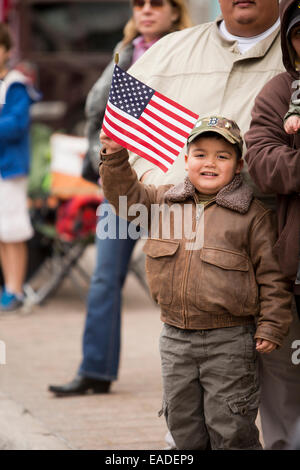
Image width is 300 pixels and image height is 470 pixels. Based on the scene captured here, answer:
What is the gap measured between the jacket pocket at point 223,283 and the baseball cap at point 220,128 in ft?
1.34

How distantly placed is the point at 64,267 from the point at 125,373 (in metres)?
2.89

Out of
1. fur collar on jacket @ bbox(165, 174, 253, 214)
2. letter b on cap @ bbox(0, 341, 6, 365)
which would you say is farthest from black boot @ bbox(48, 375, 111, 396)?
fur collar on jacket @ bbox(165, 174, 253, 214)

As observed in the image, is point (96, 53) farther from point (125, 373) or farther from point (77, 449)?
point (77, 449)

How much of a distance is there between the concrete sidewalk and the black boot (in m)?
0.05

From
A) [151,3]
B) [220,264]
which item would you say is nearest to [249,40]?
[220,264]

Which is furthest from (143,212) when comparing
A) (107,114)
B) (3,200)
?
(3,200)

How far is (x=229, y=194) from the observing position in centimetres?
382

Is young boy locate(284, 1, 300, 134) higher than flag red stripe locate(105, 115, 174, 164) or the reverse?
higher

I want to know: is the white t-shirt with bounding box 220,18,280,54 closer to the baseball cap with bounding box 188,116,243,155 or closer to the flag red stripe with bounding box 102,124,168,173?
the baseball cap with bounding box 188,116,243,155

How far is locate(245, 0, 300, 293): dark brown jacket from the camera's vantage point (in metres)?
3.53

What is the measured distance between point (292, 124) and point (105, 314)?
2856mm

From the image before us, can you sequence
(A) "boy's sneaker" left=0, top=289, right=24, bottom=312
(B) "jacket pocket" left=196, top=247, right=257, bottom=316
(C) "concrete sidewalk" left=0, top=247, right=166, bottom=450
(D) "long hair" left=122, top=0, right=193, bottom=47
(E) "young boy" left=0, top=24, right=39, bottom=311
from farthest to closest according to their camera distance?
(A) "boy's sneaker" left=0, top=289, right=24, bottom=312 < (E) "young boy" left=0, top=24, right=39, bottom=311 < (D) "long hair" left=122, top=0, right=193, bottom=47 < (C) "concrete sidewalk" left=0, top=247, right=166, bottom=450 < (B) "jacket pocket" left=196, top=247, right=257, bottom=316
